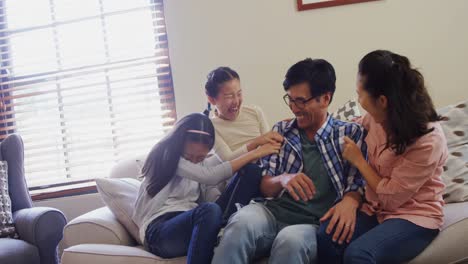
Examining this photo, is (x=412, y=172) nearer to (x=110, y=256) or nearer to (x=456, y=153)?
(x=456, y=153)

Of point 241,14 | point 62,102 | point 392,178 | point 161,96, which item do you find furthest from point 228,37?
point 392,178

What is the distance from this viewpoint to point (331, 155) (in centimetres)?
153

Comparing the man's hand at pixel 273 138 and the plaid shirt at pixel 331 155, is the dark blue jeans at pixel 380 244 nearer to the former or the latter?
the plaid shirt at pixel 331 155

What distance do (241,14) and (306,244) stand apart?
5.08ft

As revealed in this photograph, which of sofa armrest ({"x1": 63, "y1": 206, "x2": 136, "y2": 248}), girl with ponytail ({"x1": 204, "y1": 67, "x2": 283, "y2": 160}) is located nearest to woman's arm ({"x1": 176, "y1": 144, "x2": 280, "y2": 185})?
girl with ponytail ({"x1": 204, "y1": 67, "x2": 283, "y2": 160})

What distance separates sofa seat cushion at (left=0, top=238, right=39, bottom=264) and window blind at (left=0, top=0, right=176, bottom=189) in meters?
0.87

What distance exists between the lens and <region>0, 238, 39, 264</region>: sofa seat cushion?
1860 mm

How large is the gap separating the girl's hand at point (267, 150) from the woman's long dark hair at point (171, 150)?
0.20 m

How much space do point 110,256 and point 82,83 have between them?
156 cm

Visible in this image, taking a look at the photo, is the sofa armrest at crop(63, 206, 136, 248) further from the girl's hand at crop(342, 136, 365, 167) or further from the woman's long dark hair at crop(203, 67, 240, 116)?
the girl's hand at crop(342, 136, 365, 167)

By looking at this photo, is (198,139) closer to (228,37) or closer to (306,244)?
(306,244)

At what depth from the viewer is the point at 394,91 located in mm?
1354

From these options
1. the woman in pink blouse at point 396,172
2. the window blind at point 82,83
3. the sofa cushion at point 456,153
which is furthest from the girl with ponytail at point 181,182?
the window blind at point 82,83

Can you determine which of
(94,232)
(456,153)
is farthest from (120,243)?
(456,153)
